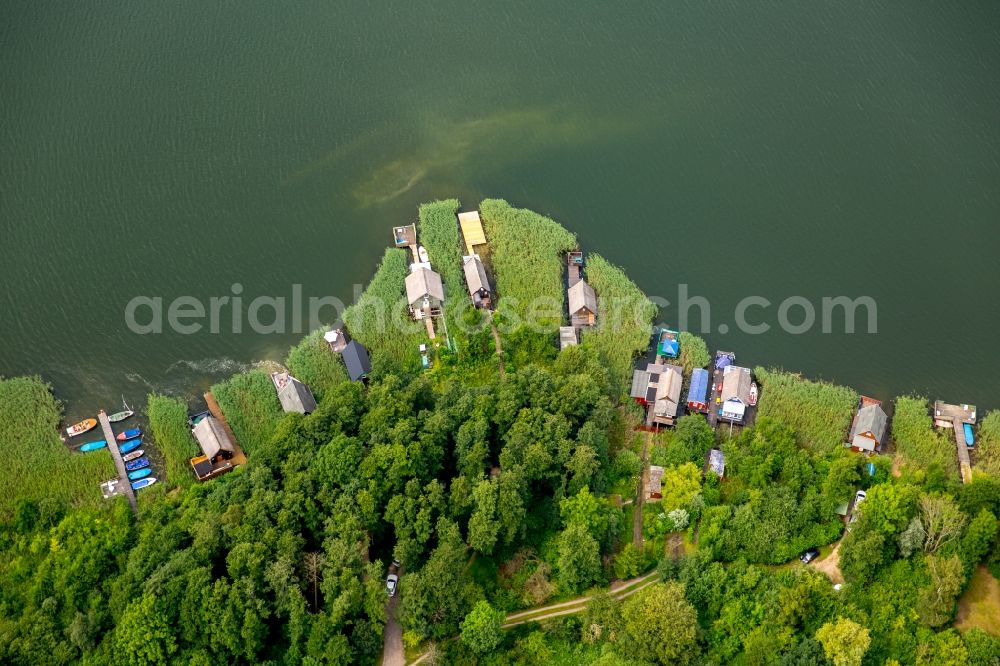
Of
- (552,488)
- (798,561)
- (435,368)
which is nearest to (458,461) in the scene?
(552,488)

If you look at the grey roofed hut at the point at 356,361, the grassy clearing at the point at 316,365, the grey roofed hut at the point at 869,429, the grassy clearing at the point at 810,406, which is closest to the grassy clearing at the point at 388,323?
the grey roofed hut at the point at 356,361

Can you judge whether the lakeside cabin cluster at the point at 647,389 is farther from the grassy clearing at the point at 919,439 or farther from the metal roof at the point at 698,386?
the grassy clearing at the point at 919,439

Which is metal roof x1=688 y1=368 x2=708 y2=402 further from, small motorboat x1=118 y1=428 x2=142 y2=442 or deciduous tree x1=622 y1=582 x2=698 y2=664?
small motorboat x1=118 y1=428 x2=142 y2=442

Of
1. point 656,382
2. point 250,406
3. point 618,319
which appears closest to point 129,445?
point 250,406

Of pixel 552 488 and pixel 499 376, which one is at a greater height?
pixel 499 376

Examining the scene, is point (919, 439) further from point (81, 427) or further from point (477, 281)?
point (81, 427)

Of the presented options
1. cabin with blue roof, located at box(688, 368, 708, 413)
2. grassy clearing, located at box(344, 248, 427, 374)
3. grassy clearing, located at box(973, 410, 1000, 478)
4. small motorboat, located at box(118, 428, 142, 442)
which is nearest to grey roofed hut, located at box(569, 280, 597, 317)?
cabin with blue roof, located at box(688, 368, 708, 413)

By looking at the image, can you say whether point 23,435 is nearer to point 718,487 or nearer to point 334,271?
point 334,271
